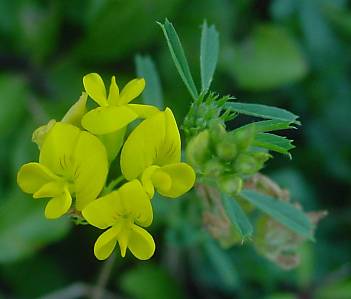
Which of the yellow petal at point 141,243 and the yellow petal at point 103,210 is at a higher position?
the yellow petal at point 103,210

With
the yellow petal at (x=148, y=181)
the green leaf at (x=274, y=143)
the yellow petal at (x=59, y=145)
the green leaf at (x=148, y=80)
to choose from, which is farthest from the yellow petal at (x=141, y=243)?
the green leaf at (x=148, y=80)

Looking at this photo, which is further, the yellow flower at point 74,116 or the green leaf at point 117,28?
the green leaf at point 117,28

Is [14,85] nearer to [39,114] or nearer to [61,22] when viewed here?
[39,114]

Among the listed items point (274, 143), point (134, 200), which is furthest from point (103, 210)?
point (274, 143)

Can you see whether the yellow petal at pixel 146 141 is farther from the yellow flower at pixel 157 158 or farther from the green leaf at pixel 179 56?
the green leaf at pixel 179 56

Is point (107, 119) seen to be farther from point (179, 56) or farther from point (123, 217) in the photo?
point (179, 56)

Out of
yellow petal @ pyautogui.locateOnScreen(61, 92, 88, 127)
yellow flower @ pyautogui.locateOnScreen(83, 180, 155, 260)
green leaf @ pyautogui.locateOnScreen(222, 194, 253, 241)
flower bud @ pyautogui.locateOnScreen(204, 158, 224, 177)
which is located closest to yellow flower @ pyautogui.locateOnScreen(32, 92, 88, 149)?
yellow petal @ pyautogui.locateOnScreen(61, 92, 88, 127)

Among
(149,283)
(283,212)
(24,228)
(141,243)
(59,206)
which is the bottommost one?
(149,283)
